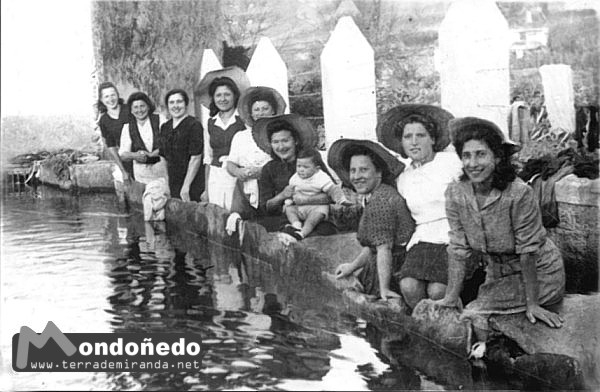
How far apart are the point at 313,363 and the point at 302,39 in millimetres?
1839

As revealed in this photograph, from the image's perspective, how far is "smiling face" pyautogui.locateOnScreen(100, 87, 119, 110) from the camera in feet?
19.0

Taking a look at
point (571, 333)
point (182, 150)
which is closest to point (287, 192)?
point (182, 150)

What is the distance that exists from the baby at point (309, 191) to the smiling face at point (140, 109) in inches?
45.7

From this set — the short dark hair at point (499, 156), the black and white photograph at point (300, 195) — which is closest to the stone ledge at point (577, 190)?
the black and white photograph at point (300, 195)

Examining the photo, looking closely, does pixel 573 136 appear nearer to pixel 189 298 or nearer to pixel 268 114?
pixel 268 114

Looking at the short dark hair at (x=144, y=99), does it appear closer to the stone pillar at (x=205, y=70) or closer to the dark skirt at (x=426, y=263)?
the stone pillar at (x=205, y=70)

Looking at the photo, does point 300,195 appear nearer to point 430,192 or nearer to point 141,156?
point 430,192

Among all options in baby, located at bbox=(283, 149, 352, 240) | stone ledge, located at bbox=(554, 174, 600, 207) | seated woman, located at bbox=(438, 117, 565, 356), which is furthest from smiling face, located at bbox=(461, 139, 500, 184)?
baby, located at bbox=(283, 149, 352, 240)

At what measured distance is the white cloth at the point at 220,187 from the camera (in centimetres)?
576

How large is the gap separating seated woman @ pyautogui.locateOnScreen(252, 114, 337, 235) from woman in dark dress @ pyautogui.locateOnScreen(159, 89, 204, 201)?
51 centimetres

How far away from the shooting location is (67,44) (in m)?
5.62

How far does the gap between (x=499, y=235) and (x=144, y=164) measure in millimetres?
2519

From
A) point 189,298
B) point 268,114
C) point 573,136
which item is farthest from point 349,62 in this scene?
point 189,298

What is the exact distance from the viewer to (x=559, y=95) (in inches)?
176
